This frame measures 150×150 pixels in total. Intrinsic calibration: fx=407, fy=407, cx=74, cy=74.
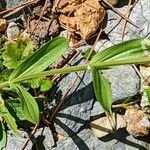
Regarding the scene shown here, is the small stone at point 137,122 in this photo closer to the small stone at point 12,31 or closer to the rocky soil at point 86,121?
the rocky soil at point 86,121

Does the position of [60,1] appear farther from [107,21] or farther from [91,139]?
[91,139]

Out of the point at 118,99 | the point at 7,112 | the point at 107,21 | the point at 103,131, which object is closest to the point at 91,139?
the point at 103,131

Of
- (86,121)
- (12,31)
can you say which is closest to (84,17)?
(12,31)

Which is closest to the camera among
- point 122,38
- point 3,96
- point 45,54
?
point 45,54

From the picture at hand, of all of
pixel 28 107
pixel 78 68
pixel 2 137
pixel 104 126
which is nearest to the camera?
pixel 78 68

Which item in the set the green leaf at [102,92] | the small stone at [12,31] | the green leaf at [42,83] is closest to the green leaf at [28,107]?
the green leaf at [42,83]

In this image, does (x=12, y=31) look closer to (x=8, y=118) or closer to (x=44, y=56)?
(x=44, y=56)
